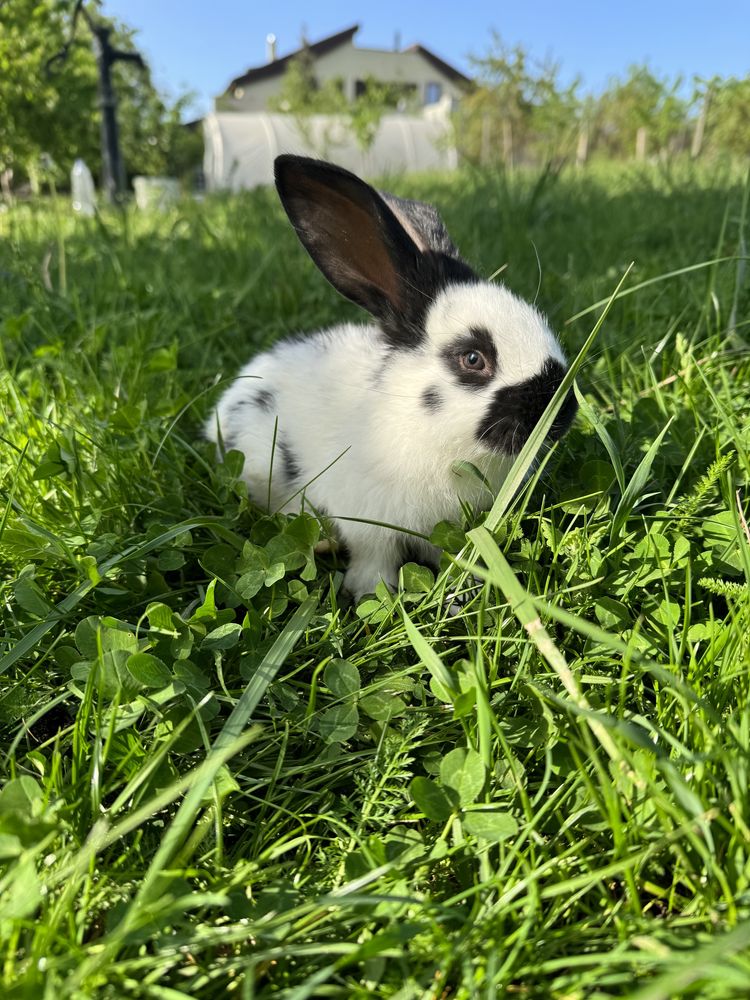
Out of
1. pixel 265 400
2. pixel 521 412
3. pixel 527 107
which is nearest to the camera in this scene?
pixel 521 412

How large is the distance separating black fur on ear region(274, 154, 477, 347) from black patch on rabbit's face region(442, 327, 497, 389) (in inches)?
7.2

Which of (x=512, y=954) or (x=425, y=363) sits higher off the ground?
(x=425, y=363)

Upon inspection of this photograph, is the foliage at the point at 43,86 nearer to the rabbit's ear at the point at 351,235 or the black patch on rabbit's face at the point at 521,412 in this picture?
the rabbit's ear at the point at 351,235

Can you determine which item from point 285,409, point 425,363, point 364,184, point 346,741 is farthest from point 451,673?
point 364,184

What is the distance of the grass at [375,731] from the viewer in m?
1.06

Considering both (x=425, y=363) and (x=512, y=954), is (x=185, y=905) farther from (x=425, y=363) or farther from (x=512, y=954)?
(x=425, y=363)

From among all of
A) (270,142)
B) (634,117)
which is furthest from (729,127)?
(270,142)

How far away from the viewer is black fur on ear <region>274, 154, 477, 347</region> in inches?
87.2

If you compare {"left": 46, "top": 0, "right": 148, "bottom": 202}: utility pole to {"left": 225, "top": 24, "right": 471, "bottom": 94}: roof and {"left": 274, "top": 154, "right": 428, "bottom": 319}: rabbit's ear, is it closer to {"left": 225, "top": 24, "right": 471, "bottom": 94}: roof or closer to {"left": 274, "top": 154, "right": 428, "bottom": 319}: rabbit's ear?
{"left": 274, "top": 154, "right": 428, "bottom": 319}: rabbit's ear

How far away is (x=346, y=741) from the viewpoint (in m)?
1.54

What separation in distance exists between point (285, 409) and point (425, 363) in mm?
547

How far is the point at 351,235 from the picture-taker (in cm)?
229

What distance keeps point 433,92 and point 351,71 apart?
856 centimetres

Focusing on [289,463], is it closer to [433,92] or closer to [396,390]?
[396,390]
